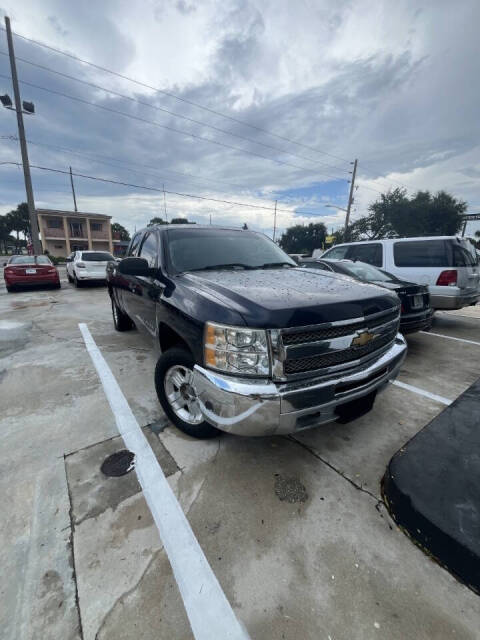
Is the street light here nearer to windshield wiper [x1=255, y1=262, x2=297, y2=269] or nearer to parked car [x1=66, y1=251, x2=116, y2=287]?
parked car [x1=66, y1=251, x2=116, y2=287]

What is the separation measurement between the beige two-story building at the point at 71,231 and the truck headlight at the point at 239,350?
4550cm

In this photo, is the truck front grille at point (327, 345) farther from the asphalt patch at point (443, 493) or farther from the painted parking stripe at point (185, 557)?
the painted parking stripe at point (185, 557)

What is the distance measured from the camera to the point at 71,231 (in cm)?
4066

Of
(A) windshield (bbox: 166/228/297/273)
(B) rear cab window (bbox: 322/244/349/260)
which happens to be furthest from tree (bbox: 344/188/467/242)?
(A) windshield (bbox: 166/228/297/273)

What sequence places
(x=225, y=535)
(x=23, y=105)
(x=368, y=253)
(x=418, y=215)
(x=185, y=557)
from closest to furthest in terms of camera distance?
(x=185, y=557), (x=225, y=535), (x=368, y=253), (x=23, y=105), (x=418, y=215)

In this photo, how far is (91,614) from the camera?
1.31 m

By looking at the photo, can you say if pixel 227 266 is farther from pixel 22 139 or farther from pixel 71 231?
pixel 71 231

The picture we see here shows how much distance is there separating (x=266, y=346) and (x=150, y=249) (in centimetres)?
235

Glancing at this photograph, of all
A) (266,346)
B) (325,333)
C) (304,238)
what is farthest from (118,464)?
(304,238)

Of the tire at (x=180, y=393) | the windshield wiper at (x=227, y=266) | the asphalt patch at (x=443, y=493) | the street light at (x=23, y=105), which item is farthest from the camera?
the street light at (x=23, y=105)

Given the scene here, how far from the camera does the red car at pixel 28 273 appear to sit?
10367 millimetres

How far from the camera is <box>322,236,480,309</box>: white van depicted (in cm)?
553

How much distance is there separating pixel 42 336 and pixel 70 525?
4.61 m

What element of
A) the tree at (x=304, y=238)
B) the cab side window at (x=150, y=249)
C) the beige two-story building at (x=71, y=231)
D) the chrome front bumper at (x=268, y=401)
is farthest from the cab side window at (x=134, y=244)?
the tree at (x=304, y=238)
